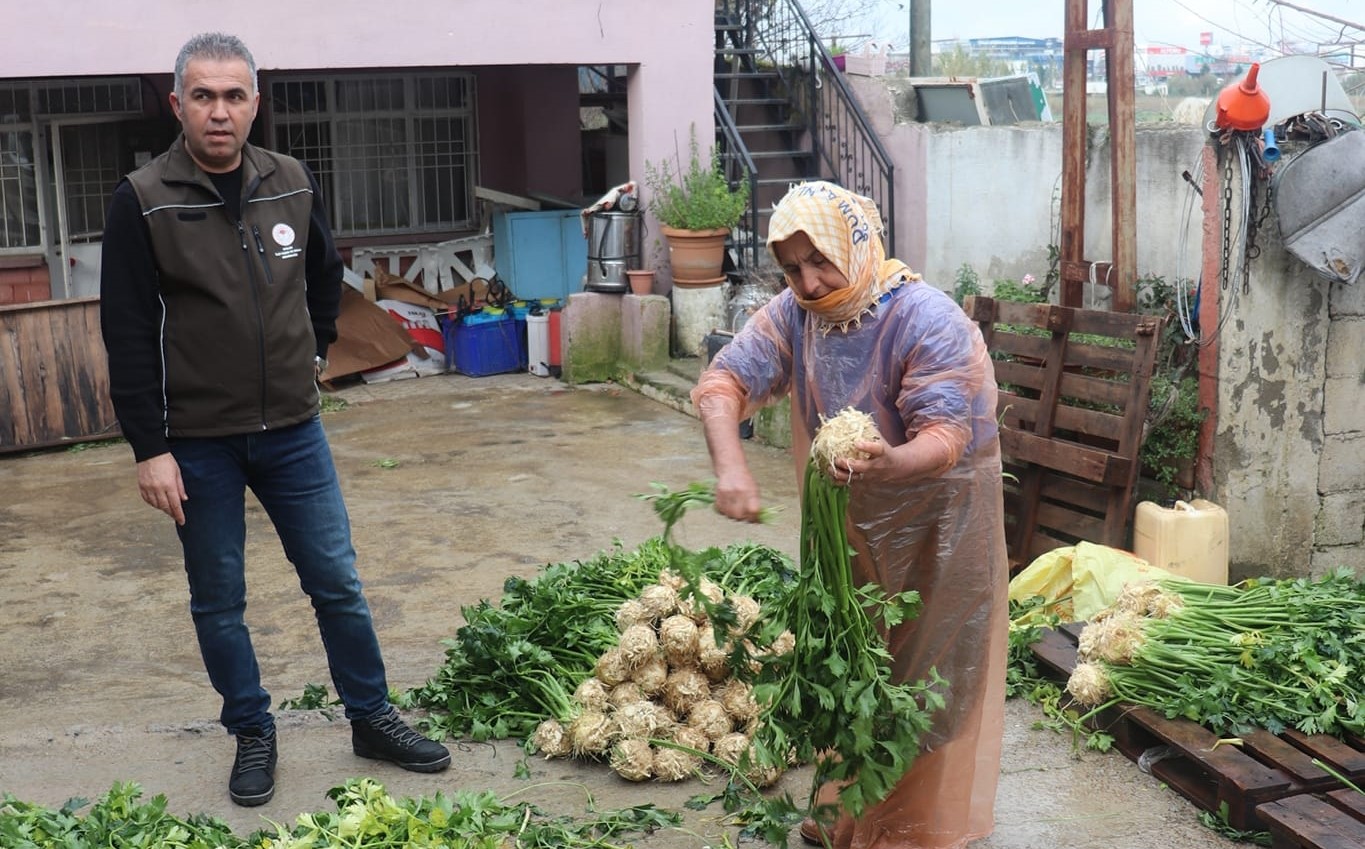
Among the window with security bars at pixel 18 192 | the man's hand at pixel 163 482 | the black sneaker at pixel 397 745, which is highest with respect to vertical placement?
the window with security bars at pixel 18 192

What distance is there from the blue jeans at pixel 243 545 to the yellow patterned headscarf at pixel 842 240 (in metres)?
1.58

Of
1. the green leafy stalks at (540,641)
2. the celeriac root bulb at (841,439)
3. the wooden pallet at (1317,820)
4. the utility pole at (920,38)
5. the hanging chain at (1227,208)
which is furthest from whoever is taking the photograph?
the utility pole at (920,38)

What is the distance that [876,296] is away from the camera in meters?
3.58

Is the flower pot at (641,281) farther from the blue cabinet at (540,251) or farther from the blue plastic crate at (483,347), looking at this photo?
the blue cabinet at (540,251)

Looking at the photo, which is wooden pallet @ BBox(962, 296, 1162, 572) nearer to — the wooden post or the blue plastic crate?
the wooden post

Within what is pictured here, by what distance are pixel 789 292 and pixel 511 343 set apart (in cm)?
989

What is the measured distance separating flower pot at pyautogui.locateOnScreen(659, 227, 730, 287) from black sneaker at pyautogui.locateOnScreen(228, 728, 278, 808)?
27.7 feet

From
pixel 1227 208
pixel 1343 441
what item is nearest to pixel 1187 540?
pixel 1343 441

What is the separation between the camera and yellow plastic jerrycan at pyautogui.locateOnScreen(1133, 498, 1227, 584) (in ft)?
21.6

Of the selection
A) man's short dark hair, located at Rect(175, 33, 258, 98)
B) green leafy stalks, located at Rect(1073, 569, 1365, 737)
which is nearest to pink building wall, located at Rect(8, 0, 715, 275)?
man's short dark hair, located at Rect(175, 33, 258, 98)

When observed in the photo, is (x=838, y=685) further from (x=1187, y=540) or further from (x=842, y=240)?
(x=1187, y=540)

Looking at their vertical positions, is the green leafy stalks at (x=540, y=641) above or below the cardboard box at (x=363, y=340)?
below

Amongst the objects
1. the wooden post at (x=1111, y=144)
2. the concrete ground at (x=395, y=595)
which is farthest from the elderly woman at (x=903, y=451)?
the wooden post at (x=1111, y=144)

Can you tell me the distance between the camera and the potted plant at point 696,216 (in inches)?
483
